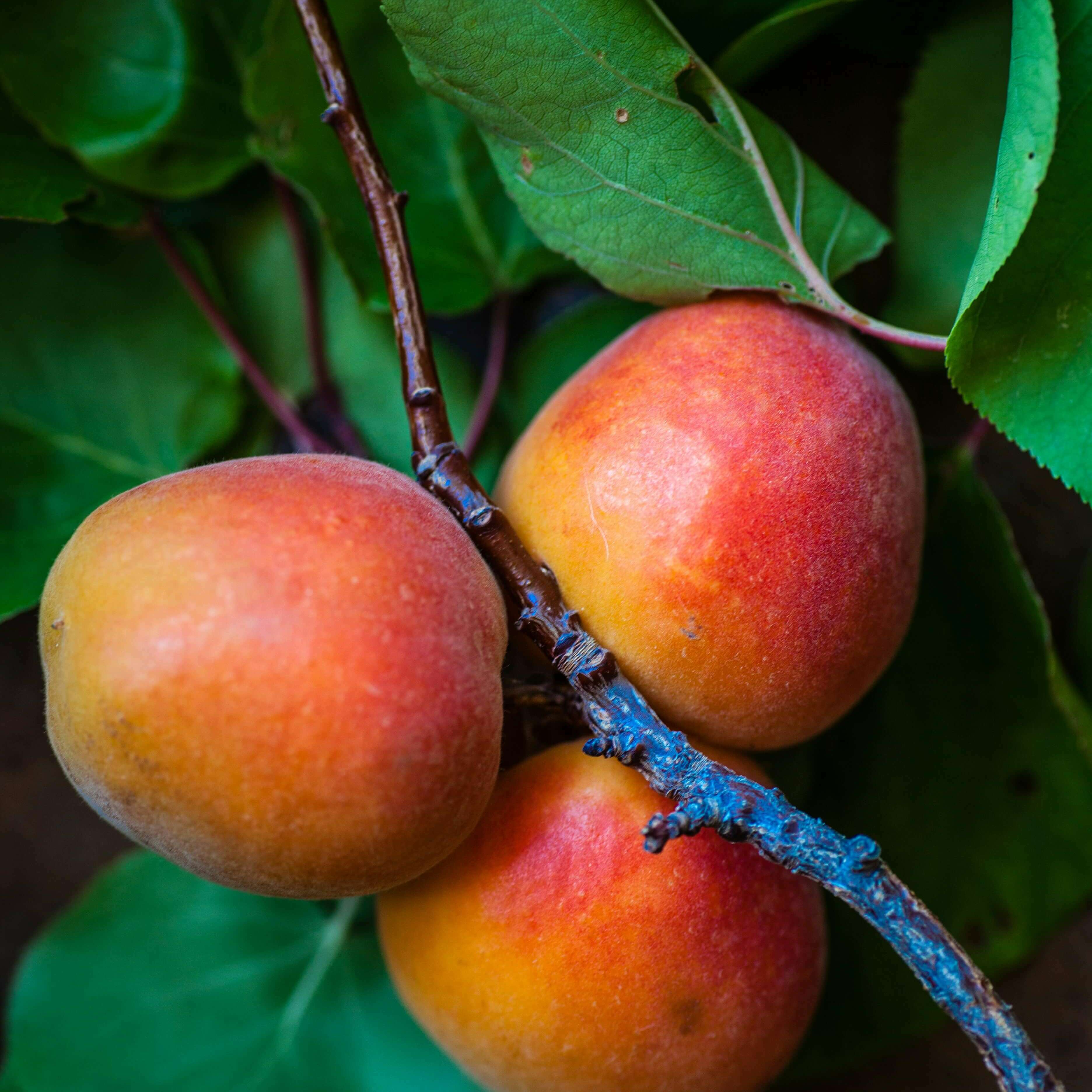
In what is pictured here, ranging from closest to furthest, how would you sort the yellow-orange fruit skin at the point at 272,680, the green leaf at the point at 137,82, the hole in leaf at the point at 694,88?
the yellow-orange fruit skin at the point at 272,680, the hole in leaf at the point at 694,88, the green leaf at the point at 137,82

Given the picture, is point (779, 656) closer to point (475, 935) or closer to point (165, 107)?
point (475, 935)

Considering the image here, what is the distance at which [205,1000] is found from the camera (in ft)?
2.34

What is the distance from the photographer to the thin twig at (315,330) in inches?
27.8

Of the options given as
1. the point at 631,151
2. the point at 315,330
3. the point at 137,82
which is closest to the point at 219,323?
the point at 315,330

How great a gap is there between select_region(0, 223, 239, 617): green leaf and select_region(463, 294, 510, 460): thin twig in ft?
0.60

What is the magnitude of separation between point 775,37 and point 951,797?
0.54m

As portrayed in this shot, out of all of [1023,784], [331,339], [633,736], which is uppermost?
[331,339]

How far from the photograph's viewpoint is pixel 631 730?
47 centimetres

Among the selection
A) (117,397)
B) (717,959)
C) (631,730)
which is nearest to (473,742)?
(631,730)

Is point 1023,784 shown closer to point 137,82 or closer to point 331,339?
point 331,339

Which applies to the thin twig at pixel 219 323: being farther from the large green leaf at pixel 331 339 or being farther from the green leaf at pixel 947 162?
the green leaf at pixel 947 162

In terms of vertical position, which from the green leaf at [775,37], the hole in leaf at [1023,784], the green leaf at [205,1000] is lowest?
the hole in leaf at [1023,784]

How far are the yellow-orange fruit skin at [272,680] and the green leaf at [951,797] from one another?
0.37 m

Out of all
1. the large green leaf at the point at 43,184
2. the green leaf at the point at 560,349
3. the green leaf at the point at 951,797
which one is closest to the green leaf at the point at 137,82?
the large green leaf at the point at 43,184
